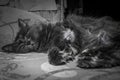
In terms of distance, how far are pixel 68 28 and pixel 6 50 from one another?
4.69 feet

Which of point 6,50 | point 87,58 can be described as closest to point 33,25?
point 6,50

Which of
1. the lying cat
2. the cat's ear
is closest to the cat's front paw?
the lying cat

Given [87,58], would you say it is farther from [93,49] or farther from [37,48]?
[37,48]

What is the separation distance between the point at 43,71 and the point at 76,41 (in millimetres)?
993

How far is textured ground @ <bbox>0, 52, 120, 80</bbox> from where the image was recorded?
2.24 metres

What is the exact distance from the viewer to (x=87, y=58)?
8.63 ft

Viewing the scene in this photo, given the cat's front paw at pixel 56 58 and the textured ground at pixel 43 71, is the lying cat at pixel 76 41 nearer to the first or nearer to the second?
the cat's front paw at pixel 56 58

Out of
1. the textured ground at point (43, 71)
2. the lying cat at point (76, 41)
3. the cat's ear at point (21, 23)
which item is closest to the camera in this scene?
the textured ground at point (43, 71)

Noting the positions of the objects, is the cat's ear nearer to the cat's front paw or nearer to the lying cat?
the lying cat

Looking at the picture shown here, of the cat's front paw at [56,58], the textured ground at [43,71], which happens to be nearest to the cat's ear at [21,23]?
the textured ground at [43,71]

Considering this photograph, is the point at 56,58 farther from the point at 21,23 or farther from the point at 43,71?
the point at 21,23

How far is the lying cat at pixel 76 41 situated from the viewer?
271 cm

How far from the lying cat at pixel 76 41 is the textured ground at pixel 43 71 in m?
0.15

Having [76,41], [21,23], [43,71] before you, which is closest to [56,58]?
[43,71]
